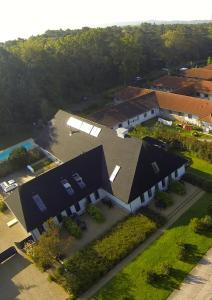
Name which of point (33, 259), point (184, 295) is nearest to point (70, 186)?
point (33, 259)

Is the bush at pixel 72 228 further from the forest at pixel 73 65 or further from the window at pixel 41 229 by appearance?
the forest at pixel 73 65

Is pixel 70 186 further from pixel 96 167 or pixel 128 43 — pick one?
pixel 128 43

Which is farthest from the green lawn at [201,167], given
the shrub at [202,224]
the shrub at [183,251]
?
the shrub at [183,251]

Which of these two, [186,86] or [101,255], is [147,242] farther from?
[186,86]

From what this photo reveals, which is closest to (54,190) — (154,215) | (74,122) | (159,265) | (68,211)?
(68,211)

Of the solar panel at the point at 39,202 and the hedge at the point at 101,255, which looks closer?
the hedge at the point at 101,255

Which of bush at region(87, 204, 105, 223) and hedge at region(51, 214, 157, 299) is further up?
bush at region(87, 204, 105, 223)

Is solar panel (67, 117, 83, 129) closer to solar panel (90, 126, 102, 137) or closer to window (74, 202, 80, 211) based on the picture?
solar panel (90, 126, 102, 137)

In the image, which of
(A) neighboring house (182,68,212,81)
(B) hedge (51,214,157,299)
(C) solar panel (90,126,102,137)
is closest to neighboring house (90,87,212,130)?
(C) solar panel (90,126,102,137)
